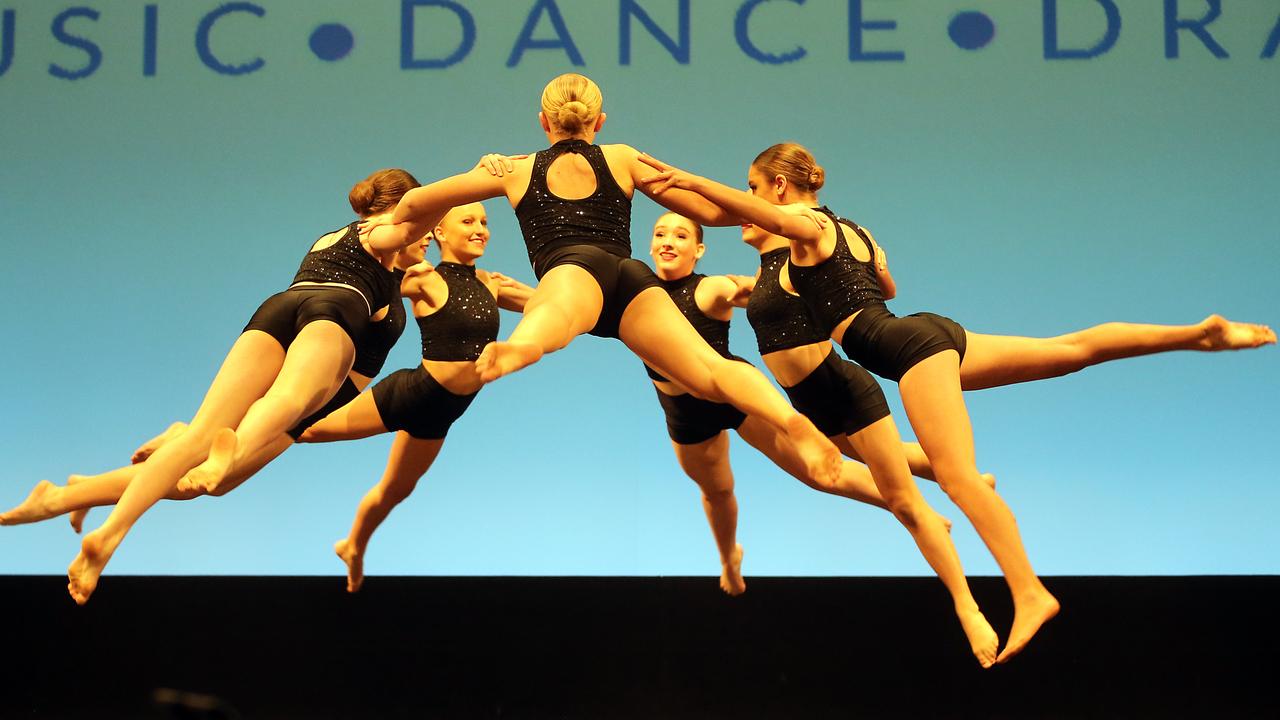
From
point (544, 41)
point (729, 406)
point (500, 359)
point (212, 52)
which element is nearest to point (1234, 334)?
point (729, 406)

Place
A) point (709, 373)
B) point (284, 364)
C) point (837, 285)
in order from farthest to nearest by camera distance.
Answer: point (837, 285) < point (284, 364) < point (709, 373)

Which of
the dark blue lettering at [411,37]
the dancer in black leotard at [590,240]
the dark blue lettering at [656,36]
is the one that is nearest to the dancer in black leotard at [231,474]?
the dancer in black leotard at [590,240]

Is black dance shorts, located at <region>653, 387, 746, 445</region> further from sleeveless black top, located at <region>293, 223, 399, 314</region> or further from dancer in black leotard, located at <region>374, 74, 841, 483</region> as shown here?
sleeveless black top, located at <region>293, 223, 399, 314</region>

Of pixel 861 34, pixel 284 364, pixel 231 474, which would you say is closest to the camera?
pixel 284 364

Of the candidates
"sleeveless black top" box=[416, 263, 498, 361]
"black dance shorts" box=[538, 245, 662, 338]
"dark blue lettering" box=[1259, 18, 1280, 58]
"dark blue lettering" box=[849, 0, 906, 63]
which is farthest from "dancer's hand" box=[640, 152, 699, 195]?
"dark blue lettering" box=[1259, 18, 1280, 58]

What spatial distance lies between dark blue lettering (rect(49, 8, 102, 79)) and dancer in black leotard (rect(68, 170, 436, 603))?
244 centimetres

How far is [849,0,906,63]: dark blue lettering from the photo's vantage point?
248 inches

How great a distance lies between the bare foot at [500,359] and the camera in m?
3.70

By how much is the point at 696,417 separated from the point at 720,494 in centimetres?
45

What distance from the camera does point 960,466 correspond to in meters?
4.31

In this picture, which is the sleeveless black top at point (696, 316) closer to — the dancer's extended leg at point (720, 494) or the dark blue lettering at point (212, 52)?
the dancer's extended leg at point (720, 494)
